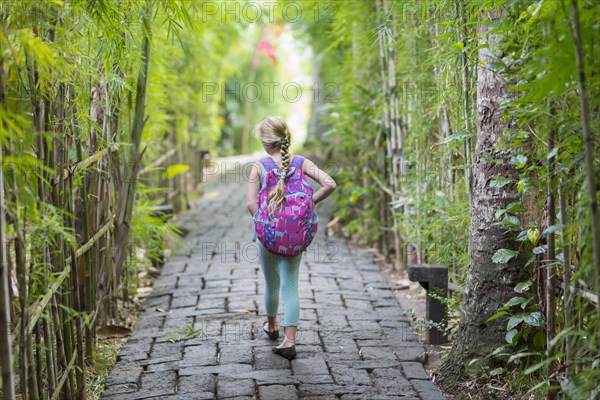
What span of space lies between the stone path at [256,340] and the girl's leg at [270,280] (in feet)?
0.56

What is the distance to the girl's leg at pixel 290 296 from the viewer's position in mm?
4348

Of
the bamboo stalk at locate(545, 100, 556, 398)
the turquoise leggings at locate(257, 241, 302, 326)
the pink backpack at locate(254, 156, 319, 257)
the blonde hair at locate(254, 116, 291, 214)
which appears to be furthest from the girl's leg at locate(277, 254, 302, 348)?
the bamboo stalk at locate(545, 100, 556, 398)

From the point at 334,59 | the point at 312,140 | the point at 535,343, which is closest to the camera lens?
the point at 535,343

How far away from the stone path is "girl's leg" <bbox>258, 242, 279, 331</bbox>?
0.17 m

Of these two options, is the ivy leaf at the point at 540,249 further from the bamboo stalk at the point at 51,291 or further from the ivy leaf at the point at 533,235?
the bamboo stalk at the point at 51,291

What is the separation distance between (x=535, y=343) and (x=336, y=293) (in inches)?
89.0

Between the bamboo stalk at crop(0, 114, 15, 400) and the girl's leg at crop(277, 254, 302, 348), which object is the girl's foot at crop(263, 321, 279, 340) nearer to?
the girl's leg at crop(277, 254, 302, 348)

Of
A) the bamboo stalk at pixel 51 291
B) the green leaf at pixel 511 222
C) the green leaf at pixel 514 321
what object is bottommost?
the green leaf at pixel 514 321

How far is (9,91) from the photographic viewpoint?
121 inches

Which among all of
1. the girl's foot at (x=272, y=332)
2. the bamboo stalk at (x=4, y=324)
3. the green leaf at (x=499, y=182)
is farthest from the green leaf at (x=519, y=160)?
the bamboo stalk at (x=4, y=324)

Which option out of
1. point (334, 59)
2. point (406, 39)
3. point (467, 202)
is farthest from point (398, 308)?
point (334, 59)

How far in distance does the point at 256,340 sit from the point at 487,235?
1.54 meters

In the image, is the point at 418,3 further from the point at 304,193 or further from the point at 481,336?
the point at 481,336

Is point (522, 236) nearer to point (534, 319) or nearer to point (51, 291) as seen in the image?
point (534, 319)
